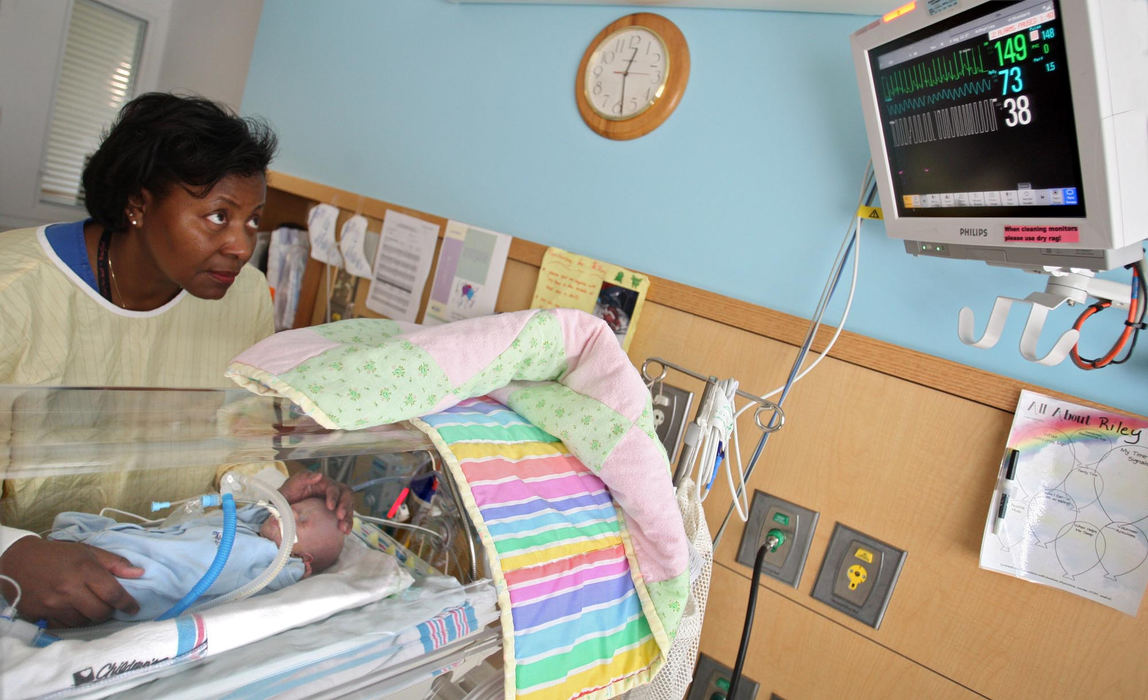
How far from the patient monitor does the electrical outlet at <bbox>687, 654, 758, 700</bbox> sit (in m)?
0.83

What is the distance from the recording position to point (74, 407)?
824mm

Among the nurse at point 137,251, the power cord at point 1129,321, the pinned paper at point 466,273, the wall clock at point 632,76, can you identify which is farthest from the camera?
the pinned paper at point 466,273

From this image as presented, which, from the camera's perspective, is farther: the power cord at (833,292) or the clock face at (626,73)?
the clock face at (626,73)

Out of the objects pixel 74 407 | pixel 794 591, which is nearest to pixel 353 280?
pixel 74 407

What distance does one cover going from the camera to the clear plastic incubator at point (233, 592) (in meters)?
0.64

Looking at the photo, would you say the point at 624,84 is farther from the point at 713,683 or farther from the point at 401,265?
the point at 713,683

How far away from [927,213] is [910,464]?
1.50ft

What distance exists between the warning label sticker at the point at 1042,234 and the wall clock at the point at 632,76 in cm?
82

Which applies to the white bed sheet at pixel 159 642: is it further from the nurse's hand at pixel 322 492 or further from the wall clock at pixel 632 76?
the wall clock at pixel 632 76

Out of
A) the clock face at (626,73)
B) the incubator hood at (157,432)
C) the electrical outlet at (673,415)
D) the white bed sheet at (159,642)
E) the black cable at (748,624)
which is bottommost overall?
the black cable at (748,624)

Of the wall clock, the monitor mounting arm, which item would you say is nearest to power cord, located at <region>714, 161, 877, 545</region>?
the monitor mounting arm

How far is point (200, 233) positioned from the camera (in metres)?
1.37

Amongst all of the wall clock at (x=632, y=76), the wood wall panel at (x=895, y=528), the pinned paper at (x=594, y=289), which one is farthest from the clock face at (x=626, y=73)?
the wood wall panel at (x=895, y=528)

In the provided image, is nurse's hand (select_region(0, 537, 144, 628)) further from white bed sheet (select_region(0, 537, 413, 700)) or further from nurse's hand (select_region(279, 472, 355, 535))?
nurse's hand (select_region(279, 472, 355, 535))
